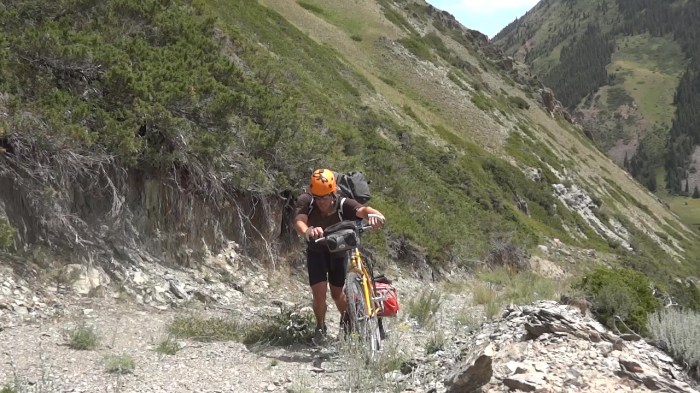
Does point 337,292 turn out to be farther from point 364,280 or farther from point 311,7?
point 311,7

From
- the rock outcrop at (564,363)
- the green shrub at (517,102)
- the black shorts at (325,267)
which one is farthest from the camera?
the green shrub at (517,102)

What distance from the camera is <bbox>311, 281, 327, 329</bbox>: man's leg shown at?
19.4ft

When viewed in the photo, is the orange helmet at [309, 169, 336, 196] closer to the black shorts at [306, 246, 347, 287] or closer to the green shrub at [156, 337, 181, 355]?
the black shorts at [306, 246, 347, 287]

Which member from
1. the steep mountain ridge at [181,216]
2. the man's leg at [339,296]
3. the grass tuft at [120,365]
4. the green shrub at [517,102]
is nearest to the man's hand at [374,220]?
the man's leg at [339,296]

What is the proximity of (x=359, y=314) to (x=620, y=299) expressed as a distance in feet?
13.3

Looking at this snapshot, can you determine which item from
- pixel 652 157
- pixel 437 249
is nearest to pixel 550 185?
pixel 437 249

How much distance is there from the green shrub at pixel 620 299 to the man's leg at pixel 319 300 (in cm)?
327

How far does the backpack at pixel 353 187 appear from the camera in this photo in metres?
5.93

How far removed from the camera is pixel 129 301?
6699 mm

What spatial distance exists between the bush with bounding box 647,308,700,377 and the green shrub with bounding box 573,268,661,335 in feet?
3.68

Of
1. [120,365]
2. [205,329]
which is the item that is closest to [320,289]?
[205,329]

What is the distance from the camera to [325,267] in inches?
233

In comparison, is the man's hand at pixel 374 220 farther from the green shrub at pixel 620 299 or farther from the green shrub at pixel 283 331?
the green shrub at pixel 620 299

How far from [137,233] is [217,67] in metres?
3.61
